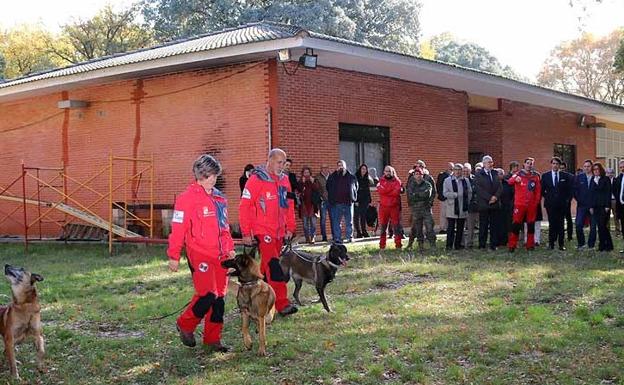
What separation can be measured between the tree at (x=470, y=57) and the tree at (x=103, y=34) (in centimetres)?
2528

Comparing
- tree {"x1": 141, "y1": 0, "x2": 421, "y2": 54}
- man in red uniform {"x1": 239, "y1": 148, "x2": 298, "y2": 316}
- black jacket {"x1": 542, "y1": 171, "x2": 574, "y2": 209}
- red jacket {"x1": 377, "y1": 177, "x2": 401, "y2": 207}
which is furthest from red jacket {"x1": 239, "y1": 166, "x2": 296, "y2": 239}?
tree {"x1": 141, "y1": 0, "x2": 421, "y2": 54}

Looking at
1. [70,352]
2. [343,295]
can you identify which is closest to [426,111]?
[343,295]

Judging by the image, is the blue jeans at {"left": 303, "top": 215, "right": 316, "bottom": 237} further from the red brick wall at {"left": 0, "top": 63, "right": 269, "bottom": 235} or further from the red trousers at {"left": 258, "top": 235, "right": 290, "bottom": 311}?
the red trousers at {"left": 258, "top": 235, "right": 290, "bottom": 311}

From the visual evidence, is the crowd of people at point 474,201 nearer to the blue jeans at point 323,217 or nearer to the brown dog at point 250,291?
the blue jeans at point 323,217

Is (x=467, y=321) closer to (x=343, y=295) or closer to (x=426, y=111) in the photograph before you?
(x=343, y=295)

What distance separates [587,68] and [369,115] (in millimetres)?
42981

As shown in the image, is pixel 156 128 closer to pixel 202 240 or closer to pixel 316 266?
pixel 316 266

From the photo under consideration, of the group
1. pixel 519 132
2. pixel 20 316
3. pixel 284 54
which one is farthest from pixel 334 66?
pixel 20 316

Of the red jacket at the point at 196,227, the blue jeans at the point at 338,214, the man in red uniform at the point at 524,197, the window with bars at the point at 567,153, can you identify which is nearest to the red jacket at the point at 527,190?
the man in red uniform at the point at 524,197

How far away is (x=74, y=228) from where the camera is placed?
59.0ft

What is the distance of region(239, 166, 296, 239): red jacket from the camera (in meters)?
7.10

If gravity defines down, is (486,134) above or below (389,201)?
above

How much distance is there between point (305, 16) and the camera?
38281 mm

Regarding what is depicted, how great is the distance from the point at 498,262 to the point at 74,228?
1089 centimetres
